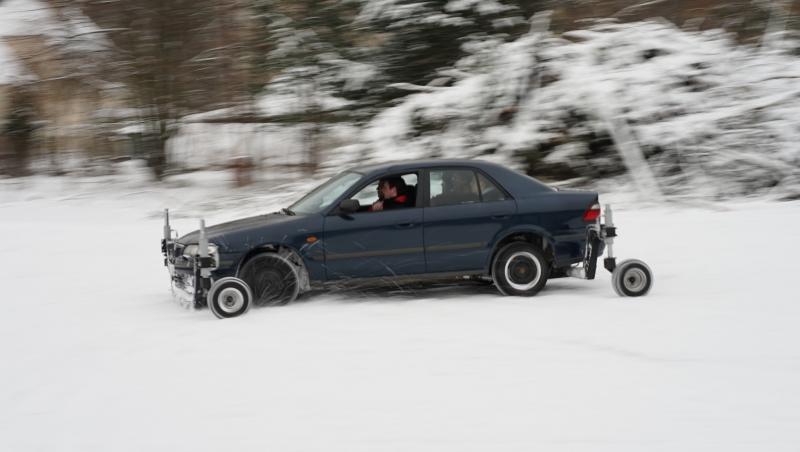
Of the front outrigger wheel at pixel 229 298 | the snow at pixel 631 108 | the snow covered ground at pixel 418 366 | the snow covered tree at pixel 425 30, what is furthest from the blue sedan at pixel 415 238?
the snow covered tree at pixel 425 30

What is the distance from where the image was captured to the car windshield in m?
8.77

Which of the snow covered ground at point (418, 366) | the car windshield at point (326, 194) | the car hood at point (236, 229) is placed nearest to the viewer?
the snow covered ground at point (418, 366)

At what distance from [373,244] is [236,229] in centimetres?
133

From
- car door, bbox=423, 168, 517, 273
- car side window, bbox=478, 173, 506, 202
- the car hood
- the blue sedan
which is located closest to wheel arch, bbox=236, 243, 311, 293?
the blue sedan

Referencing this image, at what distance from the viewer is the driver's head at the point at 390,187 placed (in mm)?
8719

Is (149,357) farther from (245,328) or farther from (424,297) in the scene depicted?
(424,297)

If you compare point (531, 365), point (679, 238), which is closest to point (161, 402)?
point (531, 365)

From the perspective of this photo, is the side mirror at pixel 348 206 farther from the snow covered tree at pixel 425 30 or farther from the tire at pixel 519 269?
the snow covered tree at pixel 425 30

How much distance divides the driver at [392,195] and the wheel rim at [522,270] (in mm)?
1171

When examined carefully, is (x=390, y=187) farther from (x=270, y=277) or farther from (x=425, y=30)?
(x=425, y=30)

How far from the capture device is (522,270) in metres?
8.82

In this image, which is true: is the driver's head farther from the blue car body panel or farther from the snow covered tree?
the snow covered tree

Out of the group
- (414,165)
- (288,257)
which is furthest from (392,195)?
(288,257)

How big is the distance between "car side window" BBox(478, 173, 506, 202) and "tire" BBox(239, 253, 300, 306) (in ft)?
6.72
